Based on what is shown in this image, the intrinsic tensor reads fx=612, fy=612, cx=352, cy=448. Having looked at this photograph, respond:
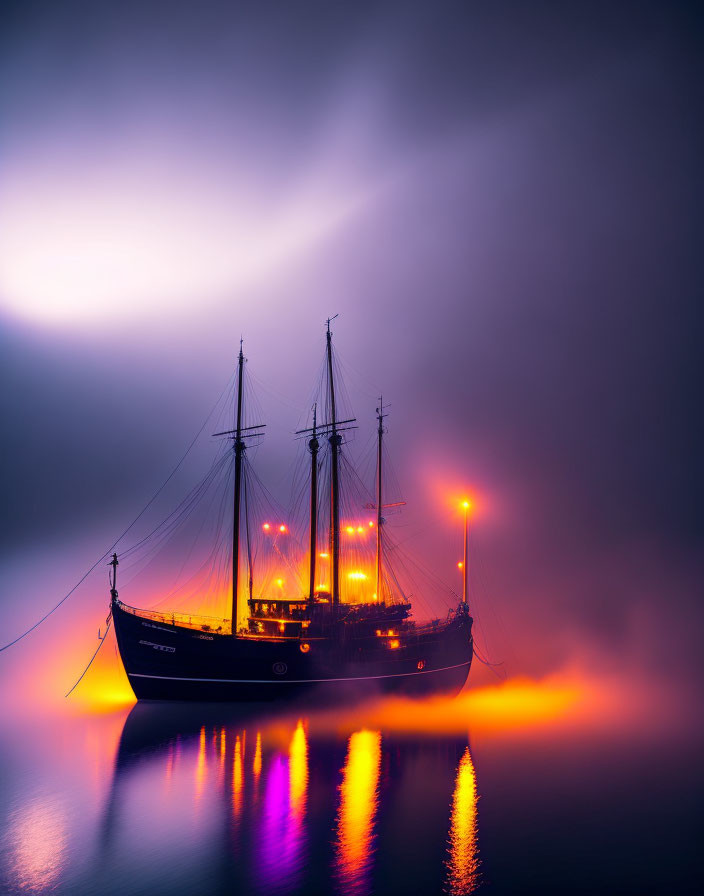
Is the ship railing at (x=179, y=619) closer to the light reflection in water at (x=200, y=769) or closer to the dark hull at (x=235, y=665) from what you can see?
the dark hull at (x=235, y=665)

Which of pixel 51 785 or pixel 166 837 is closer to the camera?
pixel 166 837

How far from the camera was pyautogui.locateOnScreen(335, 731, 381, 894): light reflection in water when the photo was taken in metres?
17.7

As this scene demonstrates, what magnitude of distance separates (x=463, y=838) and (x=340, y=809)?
458cm

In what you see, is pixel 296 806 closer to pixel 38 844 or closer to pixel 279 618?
pixel 38 844

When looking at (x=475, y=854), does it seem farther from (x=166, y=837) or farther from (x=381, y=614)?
(x=381, y=614)

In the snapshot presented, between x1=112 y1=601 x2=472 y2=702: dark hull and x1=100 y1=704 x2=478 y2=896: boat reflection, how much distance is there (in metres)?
4.14

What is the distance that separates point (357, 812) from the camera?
22.1 m

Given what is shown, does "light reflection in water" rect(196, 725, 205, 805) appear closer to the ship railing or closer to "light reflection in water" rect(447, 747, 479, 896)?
the ship railing

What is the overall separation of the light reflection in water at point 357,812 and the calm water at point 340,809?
79 millimetres

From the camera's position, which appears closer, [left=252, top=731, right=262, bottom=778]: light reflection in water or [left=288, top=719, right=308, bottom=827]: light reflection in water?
[left=288, top=719, right=308, bottom=827]: light reflection in water

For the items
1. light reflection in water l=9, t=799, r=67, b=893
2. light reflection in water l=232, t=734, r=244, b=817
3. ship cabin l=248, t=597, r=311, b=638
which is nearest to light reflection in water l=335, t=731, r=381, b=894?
light reflection in water l=232, t=734, r=244, b=817

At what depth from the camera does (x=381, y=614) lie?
44.6m

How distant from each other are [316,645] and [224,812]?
18.0 metres

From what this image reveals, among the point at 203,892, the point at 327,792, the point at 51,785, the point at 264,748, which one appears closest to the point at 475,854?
the point at 327,792
